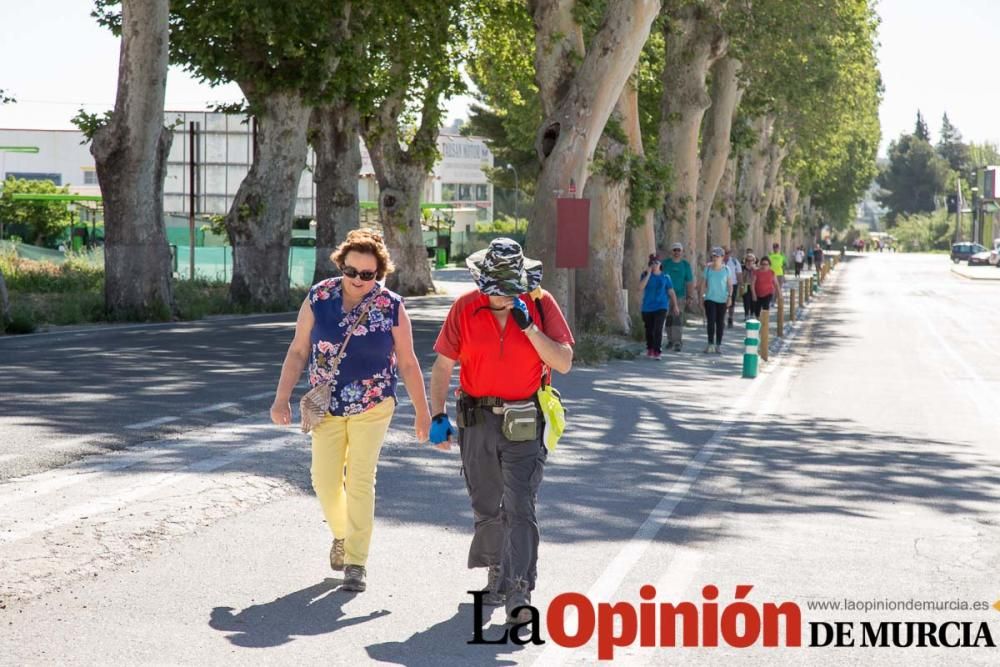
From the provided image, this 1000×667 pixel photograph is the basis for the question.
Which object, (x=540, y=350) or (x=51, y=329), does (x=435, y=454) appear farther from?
(x=51, y=329)

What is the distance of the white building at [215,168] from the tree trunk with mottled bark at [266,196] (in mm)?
18420

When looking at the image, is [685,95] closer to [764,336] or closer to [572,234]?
[764,336]

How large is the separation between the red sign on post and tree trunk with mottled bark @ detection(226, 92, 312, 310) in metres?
12.1

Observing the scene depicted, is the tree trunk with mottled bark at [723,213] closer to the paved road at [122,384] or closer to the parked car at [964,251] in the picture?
the paved road at [122,384]

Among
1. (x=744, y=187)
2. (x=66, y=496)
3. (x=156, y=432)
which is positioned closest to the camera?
(x=66, y=496)

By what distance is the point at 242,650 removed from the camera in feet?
20.6

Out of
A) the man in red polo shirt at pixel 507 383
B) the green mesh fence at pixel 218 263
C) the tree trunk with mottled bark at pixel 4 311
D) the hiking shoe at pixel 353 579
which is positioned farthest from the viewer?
the green mesh fence at pixel 218 263

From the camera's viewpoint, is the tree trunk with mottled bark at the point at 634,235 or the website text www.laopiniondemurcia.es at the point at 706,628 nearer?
the website text www.laopiniondemurcia.es at the point at 706,628

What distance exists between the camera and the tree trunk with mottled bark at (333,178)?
38312mm

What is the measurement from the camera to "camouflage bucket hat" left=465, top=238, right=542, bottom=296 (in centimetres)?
683

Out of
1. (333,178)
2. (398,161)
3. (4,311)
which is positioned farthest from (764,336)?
(398,161)

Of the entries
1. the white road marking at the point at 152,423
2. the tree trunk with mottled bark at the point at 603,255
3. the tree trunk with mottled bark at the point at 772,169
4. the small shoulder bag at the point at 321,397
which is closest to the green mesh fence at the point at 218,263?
the tree trunk with mottled bark at the point at 603,255

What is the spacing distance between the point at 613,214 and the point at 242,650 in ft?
74.8

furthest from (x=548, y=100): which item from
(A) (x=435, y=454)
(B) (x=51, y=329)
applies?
(A) (x=435, y=454)
